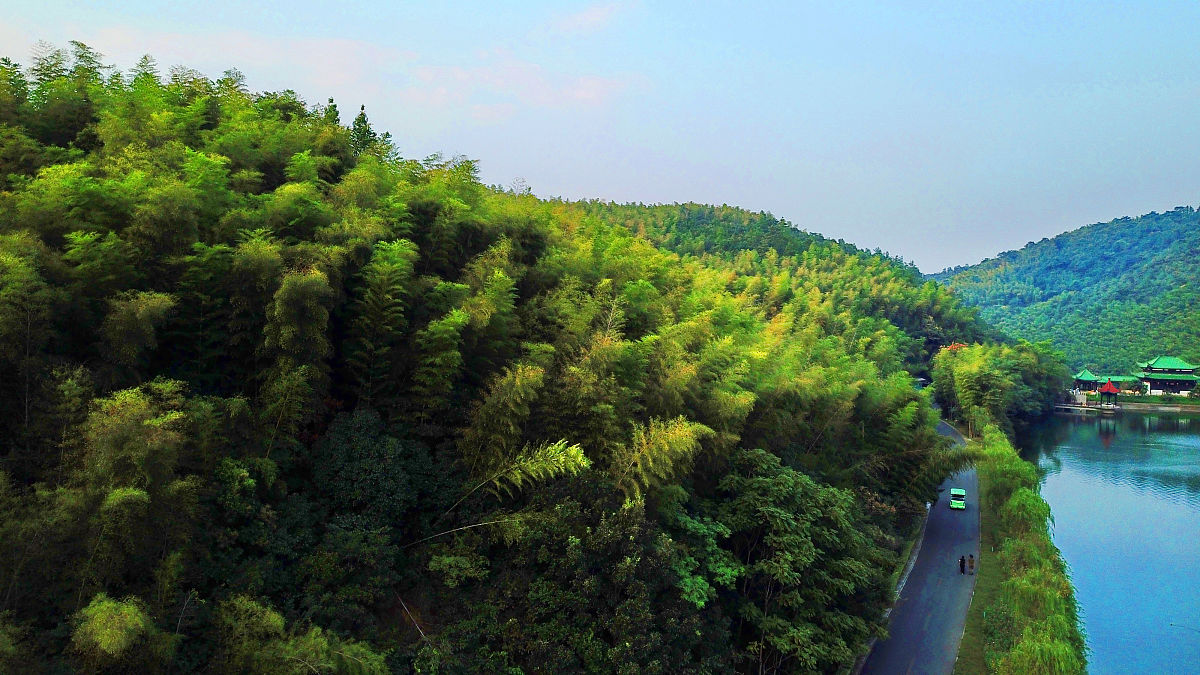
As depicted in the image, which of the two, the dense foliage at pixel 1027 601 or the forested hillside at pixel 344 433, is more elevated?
the forested hillside at pixel 344 433

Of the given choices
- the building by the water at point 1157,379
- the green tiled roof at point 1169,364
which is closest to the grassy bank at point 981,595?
the building by the water at point 1157,379

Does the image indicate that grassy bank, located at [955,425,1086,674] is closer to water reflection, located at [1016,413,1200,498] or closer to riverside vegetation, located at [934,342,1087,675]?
riverside vegetation, located at [934,342,1087,675]

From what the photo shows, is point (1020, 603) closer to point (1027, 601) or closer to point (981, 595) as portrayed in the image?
point (1027, 601)

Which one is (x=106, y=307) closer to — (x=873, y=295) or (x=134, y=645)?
(x=134, y=645)

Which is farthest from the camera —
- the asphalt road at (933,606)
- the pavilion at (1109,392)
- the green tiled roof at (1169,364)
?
the green tiled roof at (1169,364)

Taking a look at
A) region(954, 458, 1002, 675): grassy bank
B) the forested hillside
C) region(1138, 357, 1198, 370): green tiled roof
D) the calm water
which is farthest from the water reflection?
the forested hillside

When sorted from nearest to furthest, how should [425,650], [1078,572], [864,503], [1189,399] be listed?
[425,650] < [864,503] < [1078,572] < [1189,399]

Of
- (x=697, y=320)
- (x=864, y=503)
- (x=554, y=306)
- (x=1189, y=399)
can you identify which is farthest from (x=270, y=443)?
(x=1189, y=399)

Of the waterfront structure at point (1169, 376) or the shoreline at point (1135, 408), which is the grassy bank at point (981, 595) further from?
the waterfront structure at point (1169, 376)
